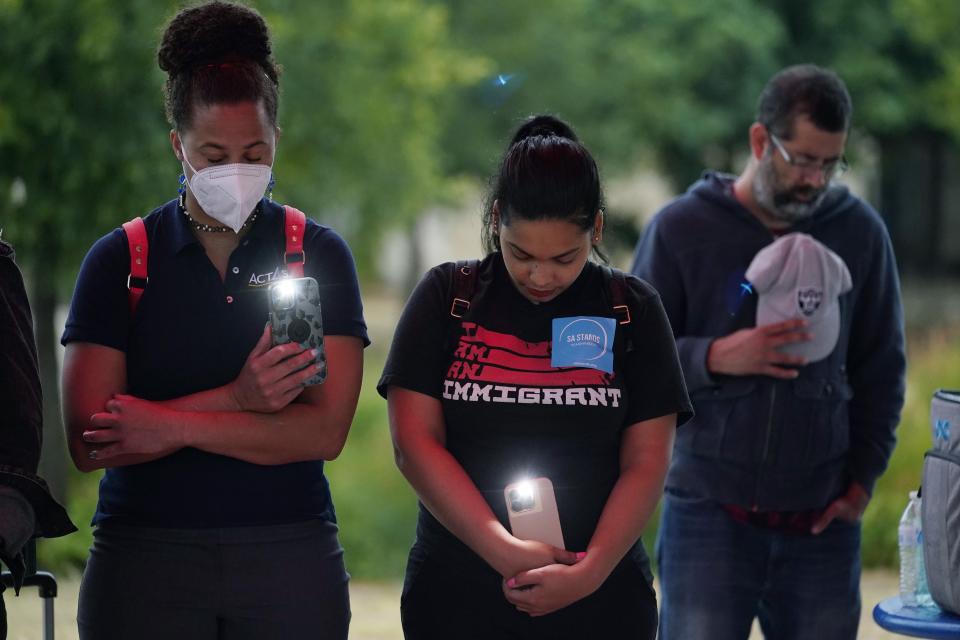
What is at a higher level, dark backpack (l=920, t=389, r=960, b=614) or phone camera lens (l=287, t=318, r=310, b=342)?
phone camera lens (l=287, t=318, r=310, b=342)

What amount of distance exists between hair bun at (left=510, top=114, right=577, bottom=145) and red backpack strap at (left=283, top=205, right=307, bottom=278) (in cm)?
51

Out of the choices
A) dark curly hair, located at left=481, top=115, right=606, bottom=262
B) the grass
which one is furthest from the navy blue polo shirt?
the grass

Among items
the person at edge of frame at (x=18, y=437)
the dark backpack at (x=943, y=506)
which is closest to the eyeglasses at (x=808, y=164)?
the dark backpack at (x=943, y=506)

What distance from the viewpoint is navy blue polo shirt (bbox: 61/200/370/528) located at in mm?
2688

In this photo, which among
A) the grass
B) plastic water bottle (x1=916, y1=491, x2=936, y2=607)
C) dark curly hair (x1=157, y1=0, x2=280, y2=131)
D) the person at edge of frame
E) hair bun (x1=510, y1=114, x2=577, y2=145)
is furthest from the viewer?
the grass

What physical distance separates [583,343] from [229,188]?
80 centimetres

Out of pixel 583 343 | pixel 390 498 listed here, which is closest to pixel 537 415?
pixel 583 343

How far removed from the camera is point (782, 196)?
12.0ft

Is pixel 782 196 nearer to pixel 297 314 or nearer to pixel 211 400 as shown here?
pixel 297 314

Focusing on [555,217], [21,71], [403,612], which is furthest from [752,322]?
[21,71]

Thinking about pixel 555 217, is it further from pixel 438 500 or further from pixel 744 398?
pixel 744 398

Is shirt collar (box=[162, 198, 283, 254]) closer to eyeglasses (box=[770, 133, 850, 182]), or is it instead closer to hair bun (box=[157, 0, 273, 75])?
hair bun (box=[157, 0, 273, 75])

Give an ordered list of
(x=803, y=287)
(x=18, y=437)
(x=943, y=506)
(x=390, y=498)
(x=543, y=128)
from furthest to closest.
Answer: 1. (x=390, y=498)
2. (x=803, y=287)
3. (x=943, y=506)
4. (x=543, y=128)
5. (x=18, y=437)

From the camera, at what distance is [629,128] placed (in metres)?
18.8
